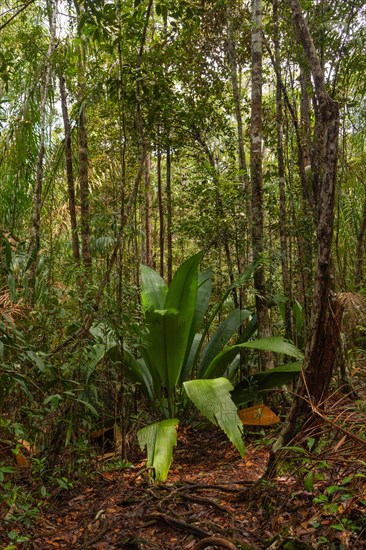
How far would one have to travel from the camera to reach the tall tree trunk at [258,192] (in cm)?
410

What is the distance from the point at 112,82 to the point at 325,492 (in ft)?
9.54

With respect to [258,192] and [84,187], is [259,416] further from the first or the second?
[84,187]

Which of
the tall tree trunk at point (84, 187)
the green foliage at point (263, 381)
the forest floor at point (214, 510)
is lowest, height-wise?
the forest floor at point (214, 510)

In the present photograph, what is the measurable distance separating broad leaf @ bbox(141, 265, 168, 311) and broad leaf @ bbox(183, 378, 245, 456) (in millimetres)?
1140

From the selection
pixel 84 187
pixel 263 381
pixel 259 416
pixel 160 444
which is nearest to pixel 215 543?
pixel 160 444

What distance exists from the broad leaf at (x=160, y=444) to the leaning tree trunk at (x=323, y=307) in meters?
0.79

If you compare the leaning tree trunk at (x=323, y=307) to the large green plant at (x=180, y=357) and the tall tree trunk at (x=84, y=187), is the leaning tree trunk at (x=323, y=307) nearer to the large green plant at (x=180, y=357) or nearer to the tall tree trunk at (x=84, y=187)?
the large green plant at (x=180, y=357)

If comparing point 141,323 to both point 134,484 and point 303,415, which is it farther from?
point 303,415

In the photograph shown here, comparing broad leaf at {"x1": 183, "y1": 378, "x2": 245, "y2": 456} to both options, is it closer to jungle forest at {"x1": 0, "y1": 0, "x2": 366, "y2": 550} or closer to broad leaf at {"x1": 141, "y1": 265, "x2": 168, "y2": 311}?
jungle forest at {"x1": 0, "y1": 0, "x2": 366, "y2": 550}

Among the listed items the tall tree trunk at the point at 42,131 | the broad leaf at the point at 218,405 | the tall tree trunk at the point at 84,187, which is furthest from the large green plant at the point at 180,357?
the tall tree trunk at the point at 42,131

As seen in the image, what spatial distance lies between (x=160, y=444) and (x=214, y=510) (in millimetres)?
662

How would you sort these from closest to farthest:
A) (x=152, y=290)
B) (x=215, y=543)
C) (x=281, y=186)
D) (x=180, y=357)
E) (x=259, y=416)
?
(x=215, y=543) < (x=259, y=416) < (x=180, y=357) < (x=152, y=290) < (x=281, y=186)

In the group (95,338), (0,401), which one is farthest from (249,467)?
(0,401)

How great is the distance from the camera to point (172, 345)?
383 cm
